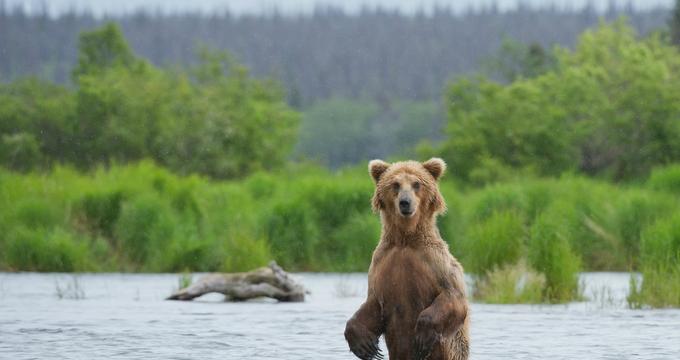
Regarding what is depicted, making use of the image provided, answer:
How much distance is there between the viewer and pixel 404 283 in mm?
7164

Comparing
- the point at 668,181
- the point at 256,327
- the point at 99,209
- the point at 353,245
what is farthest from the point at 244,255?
the point at 668,181

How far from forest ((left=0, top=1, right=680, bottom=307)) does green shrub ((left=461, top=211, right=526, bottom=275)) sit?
20mm

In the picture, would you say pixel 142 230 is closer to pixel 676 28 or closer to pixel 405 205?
pixel 405 205

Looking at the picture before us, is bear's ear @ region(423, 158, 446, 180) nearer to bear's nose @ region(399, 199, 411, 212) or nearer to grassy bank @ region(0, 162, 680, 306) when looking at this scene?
bear's nose @ region(399, 199, 411, 212)

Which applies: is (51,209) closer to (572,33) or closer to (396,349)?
(396,349)

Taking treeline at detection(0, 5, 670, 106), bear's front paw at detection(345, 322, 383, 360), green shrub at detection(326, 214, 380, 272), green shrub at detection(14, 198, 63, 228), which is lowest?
green shrub at detection(326, 214, 380, 272)

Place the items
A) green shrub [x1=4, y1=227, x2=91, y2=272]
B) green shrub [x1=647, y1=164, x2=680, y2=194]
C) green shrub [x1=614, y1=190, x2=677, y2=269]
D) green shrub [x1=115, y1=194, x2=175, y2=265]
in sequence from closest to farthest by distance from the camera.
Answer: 1. green shrub [x1=4, y1=227, x2=91, y2=272]
2. green shrub [x1=614, y1=190, x2=677, y2=269]
3. green shrub [x1=115, y1=194, x2=175, y2=265]
4. green shrub [x1=647, y1=164, x2=680, y2=194]

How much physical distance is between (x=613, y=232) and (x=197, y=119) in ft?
118

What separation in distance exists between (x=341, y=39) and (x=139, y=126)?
93.0 m

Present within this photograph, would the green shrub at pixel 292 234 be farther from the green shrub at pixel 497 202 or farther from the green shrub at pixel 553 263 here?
the green shrub at pixel 553 263

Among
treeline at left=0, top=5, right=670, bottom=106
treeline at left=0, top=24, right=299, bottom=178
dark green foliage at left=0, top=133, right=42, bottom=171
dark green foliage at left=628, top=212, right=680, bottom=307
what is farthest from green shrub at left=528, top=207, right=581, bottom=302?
treeline at left=0, top=5, right=670, bottom=106

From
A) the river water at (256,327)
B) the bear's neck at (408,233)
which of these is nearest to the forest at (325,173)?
the river water at (256,327)

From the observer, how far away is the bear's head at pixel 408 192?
281 inches

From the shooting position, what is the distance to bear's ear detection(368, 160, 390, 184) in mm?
7555
